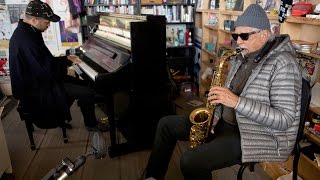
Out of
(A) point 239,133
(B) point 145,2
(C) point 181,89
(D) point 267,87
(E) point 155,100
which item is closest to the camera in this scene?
(D) point 267,87

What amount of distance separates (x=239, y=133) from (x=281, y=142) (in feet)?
0.75

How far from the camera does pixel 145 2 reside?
13.5ft

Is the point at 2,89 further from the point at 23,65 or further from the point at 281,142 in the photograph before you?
the point at 281,142

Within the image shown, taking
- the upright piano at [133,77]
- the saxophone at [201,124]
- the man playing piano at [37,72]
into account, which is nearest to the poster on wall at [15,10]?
the man playing piano at [37,72]

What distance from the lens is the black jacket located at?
241cm

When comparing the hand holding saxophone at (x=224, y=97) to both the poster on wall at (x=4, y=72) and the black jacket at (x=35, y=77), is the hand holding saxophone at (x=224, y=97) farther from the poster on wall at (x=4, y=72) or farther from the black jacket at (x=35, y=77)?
the poster on wall at (x=4, y=72)

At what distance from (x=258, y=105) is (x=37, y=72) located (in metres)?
1.95

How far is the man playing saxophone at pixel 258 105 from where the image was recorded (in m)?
1.39

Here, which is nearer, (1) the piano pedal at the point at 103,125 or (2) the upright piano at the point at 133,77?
(2) the upright piano at the point at 133,77

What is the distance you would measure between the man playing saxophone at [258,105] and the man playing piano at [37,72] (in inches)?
61.5

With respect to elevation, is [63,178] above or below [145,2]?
below

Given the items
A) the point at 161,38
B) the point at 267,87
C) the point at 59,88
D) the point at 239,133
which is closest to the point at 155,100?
the point at 161,38

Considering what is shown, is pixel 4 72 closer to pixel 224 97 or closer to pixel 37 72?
pixel 37 72

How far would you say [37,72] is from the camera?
2.44 meters
